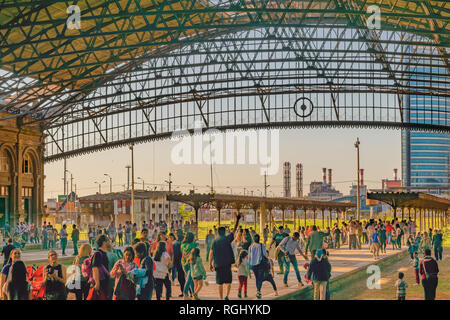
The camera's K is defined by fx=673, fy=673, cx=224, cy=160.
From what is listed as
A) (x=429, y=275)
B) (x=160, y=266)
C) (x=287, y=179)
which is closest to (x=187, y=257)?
(x=160, y=266)

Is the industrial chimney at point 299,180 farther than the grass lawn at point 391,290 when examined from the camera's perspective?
Yes

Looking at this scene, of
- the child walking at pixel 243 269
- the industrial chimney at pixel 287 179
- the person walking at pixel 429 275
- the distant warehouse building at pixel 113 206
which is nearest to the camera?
the person walking at pixel 429 275

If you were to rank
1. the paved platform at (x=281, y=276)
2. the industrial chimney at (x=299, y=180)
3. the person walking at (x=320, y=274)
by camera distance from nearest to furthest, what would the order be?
1. the person walking at (x=320, y=274)
2. the paved platform at (x=281, y=276)
3. the industrial chimney at (x=299, y=180)

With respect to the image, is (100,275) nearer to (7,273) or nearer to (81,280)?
(81,280)

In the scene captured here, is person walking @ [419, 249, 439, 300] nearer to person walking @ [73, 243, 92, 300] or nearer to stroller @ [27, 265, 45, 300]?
person walking @ [73, 243, 92, 300]

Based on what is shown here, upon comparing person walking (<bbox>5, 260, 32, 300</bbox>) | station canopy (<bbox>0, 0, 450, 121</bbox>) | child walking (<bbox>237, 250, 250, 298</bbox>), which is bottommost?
child walking (<bbox>237, 250, 250, 298</bbox>)

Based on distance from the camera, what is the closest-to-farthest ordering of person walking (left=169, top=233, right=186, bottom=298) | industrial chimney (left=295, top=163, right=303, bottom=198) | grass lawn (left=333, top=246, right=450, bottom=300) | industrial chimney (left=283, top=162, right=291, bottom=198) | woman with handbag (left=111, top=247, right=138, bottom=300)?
woman with handbag (left=111, top=247, right=138, bottom=300) < person walking (left=169, top=233, right=186, bottom=298) < grass lawn (left=333, top=246, right=450, bottom=300) < industrial chimney (left=283, top=162, right=291, bottom=198) < industrial chimney (left=295, top=163, right=303, bottom=198)

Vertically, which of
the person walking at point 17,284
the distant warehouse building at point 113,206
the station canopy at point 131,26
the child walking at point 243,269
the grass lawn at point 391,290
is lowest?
the distant warehouse building at point 113,206

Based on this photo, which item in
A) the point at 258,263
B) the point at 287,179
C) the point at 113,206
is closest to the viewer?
the point at 258,263

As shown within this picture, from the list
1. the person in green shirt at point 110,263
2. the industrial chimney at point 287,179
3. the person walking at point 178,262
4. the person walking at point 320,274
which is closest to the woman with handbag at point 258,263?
the person walking at point 178,262

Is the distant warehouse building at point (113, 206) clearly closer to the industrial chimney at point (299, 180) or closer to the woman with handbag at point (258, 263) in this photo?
the industrial chimney at point (299, 180)

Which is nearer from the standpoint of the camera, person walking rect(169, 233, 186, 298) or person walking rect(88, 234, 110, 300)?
person walking rect(88, 234, 110, 300)

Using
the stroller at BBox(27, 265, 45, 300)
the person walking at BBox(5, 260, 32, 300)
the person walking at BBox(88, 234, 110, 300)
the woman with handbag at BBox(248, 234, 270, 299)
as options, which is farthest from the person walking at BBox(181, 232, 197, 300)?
the person walking at BBox(5, 260, 32, 300)

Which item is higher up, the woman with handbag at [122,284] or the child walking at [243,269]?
the woman with handbag at [122,284]
